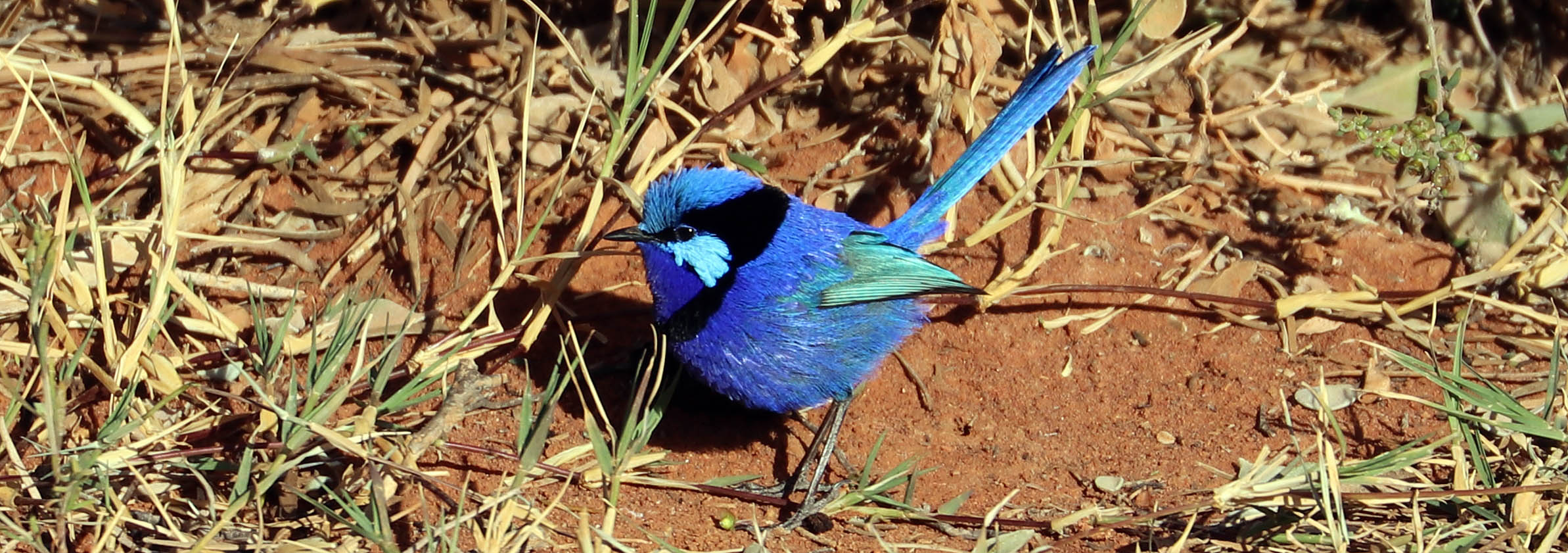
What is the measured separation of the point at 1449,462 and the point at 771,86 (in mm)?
2318

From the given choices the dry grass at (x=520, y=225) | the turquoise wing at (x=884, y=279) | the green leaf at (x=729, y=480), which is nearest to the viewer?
the dry grass at (x=520, y=225)

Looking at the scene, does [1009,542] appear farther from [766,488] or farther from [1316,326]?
[1316,326]

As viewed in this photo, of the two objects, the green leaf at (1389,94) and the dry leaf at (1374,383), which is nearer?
the dry leaf at (1374,383)

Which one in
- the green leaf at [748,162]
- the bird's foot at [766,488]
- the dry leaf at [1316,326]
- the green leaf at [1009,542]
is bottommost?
the bird's foot at [766,488]

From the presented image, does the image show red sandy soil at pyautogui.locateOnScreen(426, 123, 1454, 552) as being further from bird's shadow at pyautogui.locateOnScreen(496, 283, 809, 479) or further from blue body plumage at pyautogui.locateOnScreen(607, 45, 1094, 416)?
blue body plumage at pyautogui.locateOnScreen(607, 45, 1094, 416)

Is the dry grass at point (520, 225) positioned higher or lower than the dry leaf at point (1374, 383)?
higher

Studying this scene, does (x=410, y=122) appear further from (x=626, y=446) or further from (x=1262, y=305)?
(x=1262, y=305)

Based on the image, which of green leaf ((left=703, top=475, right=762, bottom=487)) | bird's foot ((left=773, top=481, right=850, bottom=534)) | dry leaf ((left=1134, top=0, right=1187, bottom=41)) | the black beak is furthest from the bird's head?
dry leaf ((left=1134, top=0, right=1187, bottom=41))

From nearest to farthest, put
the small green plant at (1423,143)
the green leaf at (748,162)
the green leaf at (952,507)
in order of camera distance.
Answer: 1. the green leaf at (952,507)
2. the small green plant at (1423,143)
3. the green leaf at (748,162)

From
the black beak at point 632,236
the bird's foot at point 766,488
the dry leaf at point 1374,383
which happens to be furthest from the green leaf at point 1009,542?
the dry leaf at point 1374,383

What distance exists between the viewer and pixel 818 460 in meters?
3.86

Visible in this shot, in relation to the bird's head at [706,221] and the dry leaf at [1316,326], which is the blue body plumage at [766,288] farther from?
the dry leaf at [1316,326]

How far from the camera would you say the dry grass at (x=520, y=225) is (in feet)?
10.1

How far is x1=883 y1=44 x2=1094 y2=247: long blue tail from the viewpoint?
3.98 m
